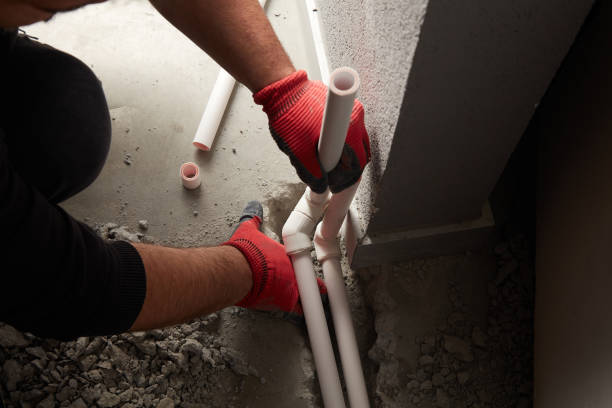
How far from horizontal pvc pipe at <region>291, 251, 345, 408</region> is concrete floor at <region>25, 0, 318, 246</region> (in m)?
0.34

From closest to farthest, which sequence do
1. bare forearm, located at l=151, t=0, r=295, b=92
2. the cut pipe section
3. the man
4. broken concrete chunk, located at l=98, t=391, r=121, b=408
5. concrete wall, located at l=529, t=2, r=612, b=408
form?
1. the man
2. concrete wall, located at l=529, t=2, r=612, b=408
3. bare forearm, located at l=151, t=0, r=295, b=92
4. broken concrete chunk, located at l=98, t=391, r=121, b=408
5. the cut pipe section

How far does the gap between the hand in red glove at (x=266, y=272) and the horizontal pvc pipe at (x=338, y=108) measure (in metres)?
0.41

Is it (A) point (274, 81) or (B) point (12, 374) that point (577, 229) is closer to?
(A) point (274, 81)

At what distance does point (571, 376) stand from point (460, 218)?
0.44 meters

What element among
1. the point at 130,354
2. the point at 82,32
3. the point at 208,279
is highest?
the point at 82,32

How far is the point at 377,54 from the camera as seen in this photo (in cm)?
91

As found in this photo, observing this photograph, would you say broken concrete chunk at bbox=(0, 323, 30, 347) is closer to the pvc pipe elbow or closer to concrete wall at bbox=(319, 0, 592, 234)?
the pvc pipe elbow

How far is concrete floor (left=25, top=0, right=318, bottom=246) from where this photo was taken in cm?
147

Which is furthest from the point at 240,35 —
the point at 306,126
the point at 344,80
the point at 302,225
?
the point at 302,225

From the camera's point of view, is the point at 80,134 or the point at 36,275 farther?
the point at 80,134

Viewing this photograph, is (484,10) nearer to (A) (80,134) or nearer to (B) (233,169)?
(A) (80,134)

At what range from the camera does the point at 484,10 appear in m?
0.66

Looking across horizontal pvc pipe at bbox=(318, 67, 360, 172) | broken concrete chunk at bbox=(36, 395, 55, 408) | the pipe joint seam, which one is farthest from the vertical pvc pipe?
broken concrete chunk at bbox=(36, 395, 55, 408)

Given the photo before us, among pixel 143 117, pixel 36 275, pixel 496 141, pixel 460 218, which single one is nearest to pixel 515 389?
pixel 460 218
